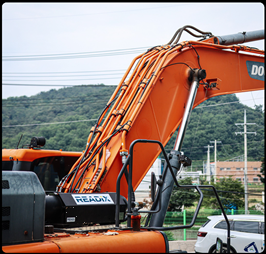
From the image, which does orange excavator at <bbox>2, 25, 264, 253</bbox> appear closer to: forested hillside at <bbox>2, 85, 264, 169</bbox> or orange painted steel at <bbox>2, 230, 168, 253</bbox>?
orange painted steel at <bbox>2, 230, 168, 253</bbox>

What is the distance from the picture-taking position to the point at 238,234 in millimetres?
9672

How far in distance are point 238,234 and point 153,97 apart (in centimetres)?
584

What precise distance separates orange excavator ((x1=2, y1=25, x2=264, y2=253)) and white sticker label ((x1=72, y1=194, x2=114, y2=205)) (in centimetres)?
1

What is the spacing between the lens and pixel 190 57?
20.8 ft

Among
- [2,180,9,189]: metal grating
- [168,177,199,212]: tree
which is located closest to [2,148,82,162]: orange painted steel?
[2,180,9,189]: metal grating

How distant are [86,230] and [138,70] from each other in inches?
121

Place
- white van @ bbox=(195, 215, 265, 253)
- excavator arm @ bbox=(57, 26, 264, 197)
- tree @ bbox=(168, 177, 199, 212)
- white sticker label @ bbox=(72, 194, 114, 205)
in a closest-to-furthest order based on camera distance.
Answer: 1. white sticker label @ bbox=(72, 194, 114, 205)
2. excavator arm @ bbox=(57, 26, 264, 197)
3. white van @ bbox=(195, 215, 265, 253)
4. tree @ bbox=(168, 177, 199, 212)

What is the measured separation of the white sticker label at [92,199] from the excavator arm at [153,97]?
2.63 ft

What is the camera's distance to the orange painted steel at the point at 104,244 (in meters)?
2.83

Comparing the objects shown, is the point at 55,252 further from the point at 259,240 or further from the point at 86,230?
the point at 259,240

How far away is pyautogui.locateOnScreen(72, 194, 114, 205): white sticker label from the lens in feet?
12.9

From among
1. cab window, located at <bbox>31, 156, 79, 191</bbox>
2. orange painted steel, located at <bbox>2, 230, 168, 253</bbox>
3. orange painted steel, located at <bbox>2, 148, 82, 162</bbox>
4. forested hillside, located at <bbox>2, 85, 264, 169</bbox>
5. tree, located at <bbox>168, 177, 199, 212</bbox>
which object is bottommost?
tree, located at <bbox>168, 177, 199, 212</bbox>

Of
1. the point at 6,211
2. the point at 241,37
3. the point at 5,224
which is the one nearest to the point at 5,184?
the point at 6,211

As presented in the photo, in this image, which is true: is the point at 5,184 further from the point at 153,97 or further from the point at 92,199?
the point at 153,97
